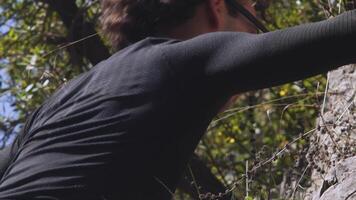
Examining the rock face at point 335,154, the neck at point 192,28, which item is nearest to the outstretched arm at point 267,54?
the neck at point 192,28

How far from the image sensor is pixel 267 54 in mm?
1664

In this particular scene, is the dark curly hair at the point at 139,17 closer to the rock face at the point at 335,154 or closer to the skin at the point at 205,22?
the skin at the point at 205,22

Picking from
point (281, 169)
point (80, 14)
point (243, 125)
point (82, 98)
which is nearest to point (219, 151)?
point (243, 125)

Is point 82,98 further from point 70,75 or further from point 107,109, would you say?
point 70,75

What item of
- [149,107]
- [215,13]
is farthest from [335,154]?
[149,107]

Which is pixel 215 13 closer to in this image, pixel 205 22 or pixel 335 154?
pixel 205 22

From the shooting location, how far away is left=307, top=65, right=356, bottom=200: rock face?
2564mm

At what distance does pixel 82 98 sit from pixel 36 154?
0.14 metres

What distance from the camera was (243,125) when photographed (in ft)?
16.0

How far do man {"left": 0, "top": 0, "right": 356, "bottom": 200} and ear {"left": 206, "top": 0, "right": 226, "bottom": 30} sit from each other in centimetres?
18

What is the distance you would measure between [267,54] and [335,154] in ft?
3.84

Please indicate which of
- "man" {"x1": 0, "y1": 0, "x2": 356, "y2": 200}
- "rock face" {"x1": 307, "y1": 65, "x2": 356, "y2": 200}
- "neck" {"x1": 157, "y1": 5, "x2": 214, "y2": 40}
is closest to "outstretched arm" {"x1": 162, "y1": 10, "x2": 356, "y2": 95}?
"man" {"x1": 0, "y1": 0, "x2": 356, "y2": 200}

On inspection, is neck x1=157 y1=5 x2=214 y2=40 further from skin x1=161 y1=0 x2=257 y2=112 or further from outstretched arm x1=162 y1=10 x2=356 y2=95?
outstretched arm x1=162 y1=10 x2=356 y2=95

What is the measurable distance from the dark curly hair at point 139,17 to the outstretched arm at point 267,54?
0.66 ft
